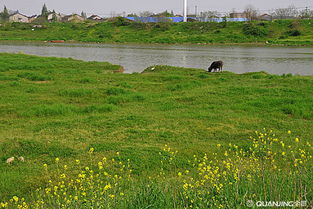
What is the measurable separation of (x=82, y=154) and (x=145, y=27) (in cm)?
7611

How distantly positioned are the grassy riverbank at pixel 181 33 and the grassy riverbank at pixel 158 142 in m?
52.0

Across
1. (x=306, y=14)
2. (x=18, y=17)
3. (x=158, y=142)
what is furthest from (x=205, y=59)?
(x=18, y=17)

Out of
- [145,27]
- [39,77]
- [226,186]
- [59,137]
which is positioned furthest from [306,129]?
[145,27]

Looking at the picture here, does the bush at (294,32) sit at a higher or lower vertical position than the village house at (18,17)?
lower

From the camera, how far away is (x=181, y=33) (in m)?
74.1

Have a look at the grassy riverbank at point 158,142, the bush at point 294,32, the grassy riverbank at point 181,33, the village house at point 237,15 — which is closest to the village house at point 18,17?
the grassy riverbank at point 181,33

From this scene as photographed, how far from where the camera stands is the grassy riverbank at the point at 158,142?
393 centimetres

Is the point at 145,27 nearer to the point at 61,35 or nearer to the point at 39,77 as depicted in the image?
the point at 61,35

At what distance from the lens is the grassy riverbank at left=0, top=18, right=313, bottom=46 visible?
65250 millimetres

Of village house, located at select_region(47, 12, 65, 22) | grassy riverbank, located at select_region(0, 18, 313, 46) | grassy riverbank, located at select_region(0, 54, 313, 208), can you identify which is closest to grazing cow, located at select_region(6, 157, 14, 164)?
grassy riverbank, located at select_region(0, 54, 313, 208)

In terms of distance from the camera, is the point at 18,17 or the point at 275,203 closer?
the point at 275,203

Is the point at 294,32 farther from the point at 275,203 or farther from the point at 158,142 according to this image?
the point at 275,203

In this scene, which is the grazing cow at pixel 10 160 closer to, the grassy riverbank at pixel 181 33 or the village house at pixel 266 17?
the grassy riverbank at pixel 181 33

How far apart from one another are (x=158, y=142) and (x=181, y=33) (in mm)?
69052
